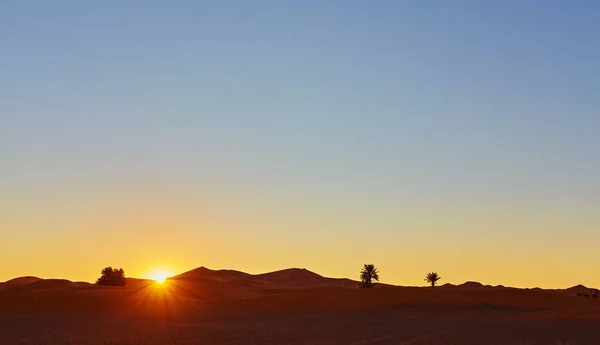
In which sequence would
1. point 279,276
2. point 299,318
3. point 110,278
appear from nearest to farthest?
point 299,318 < point 110,278 < point 279,276

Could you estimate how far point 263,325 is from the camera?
36.6 metres

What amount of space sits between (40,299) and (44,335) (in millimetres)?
18347

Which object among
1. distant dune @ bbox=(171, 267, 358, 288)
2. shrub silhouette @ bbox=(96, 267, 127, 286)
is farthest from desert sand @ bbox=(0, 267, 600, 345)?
distant dune @ bbox=(171, 267, 358, 288)

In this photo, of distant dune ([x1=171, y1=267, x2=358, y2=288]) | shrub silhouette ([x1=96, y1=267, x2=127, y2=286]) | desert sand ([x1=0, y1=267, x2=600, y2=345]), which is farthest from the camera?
distant dune ([x1=171, y1=267, x2=358, y2=288])

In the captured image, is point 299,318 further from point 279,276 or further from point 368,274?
point 279,276

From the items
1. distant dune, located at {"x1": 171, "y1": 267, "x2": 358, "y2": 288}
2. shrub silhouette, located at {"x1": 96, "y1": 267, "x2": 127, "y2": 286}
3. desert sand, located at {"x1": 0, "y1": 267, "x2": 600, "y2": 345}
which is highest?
distant dune, located at {"x1": 171, "y1": 267, "x2": 358, "y2": 288}

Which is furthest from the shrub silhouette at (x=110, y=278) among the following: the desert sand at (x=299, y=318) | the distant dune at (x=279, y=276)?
the distant dune at (x=279, y=276)

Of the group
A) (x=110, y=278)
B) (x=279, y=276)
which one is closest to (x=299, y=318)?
(x=110, y=278)

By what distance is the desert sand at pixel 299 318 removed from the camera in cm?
3083

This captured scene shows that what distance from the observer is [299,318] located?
134ft

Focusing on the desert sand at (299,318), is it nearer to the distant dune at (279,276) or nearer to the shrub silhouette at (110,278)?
the shrub silhouette at (110,278)

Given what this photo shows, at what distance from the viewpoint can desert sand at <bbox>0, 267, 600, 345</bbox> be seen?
3083 centimetres

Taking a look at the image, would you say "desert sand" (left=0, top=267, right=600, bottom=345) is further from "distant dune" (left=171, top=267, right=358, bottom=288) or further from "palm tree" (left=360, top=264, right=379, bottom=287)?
"distant dune" (left=171, top=267, right=358, bottom=288)

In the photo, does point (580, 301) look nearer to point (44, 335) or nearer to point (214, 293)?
point (214, 293)
